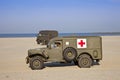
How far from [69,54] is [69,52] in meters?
0.11

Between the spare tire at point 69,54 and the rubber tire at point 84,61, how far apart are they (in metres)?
0.40

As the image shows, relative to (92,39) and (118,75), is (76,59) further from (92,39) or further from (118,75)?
(118,75)

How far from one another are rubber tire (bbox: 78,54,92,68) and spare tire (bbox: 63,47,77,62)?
399 mm

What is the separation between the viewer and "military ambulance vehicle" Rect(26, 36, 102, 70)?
50.3ft

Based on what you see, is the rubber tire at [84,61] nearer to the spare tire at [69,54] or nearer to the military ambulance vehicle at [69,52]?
the military ambulance vehicle at [69,52]

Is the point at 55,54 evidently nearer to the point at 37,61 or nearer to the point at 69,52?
the point at 69,52

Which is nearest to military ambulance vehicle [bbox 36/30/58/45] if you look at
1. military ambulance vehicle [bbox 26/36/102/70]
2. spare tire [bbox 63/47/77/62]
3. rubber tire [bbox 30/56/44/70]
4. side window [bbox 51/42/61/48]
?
side window [bbox 51/42/61/48]

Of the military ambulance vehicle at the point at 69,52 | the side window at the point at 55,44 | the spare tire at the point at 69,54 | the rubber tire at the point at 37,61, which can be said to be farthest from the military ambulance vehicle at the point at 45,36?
the spare tire at the point at 69,54

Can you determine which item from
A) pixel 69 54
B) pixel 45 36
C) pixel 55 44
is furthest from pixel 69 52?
pixel 45 36

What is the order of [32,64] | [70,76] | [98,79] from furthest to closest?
[32,64], [70,76], [98,79]

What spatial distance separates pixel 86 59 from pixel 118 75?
3398mm

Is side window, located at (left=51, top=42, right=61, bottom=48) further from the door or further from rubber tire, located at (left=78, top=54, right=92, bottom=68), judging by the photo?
rubber tire, located at (left=78, top=54, right=92, bottom=68)

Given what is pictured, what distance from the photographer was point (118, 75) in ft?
40.3

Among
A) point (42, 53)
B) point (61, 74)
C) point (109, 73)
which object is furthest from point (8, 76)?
point (109, 73)
